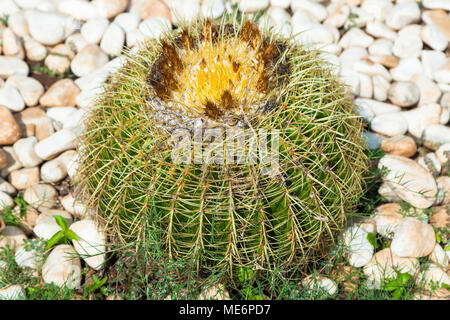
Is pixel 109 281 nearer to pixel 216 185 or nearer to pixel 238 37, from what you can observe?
pixel 216 185

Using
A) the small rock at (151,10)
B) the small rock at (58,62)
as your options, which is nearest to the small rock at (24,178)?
the small rock at (58,62)

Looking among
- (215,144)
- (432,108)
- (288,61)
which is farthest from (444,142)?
(215,144)

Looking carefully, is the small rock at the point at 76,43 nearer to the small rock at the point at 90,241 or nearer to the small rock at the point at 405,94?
the small rock at the point at 90,241

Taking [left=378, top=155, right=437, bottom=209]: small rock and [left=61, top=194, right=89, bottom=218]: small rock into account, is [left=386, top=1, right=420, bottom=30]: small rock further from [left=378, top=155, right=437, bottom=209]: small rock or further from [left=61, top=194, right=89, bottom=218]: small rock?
[left=61, top=194, right=89, bottom=218]: small rock

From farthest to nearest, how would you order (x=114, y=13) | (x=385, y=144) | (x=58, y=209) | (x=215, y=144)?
1. (x=114, y=13)
2. (x=385, y=144)
3. (x=58, y=209)
4. (x=215, y=144)

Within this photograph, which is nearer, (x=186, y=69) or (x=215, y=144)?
(x=215, y=144)

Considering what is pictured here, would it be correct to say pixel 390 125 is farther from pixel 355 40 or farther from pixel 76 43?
pixel 76 43
